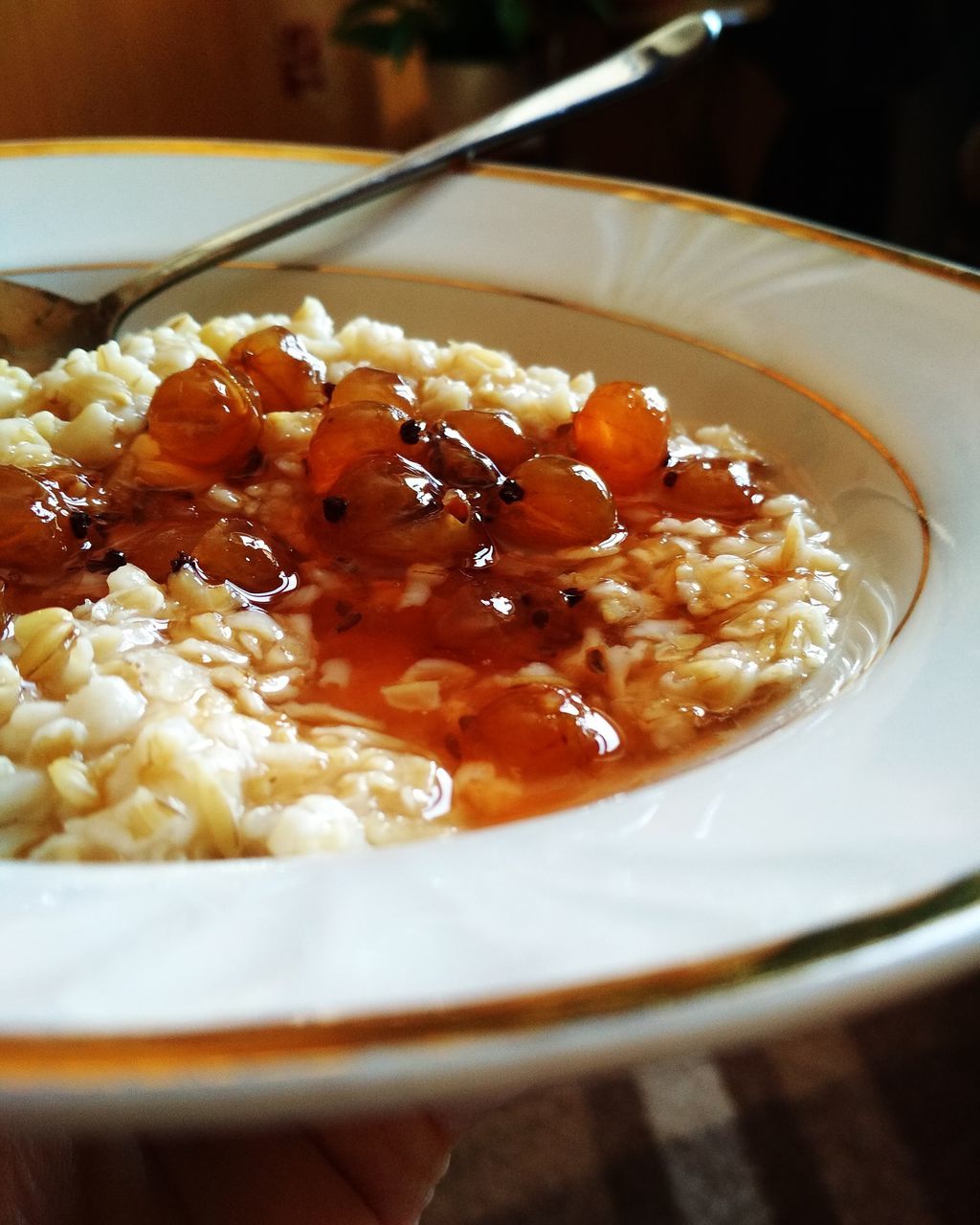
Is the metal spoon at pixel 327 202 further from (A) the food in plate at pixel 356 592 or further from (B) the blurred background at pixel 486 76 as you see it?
(B) the blurred background at pixel 486 76

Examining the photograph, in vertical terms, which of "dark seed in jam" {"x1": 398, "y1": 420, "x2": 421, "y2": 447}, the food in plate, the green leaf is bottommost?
the food in plate

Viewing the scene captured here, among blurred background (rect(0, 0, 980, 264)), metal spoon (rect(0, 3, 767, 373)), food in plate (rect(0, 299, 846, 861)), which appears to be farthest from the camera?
blurred background (rect(0, 0, 980, 264))

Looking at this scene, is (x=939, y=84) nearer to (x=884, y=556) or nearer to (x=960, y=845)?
(x=884, y=556)

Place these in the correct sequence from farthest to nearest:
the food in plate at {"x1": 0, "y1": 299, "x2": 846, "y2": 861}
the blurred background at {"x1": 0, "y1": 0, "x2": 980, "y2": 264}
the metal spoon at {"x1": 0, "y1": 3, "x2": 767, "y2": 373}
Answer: the blurred background at {"x1": 0, "y1": 0, "x2": 980, "y2": 264} < the metal spoon at {"x1": 0, "y1": 3, "x2": 767, "y2": 373} < the food in plate at {"x1": 0, "y1": 299, "x2": 846, "y2": 861}

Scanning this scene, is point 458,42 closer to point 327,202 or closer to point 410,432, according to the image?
point 327,202

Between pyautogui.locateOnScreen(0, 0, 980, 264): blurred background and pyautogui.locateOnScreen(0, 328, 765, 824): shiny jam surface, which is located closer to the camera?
pyautogui.locateOnScreen(0, 328, 765, 824): shiny jam surface

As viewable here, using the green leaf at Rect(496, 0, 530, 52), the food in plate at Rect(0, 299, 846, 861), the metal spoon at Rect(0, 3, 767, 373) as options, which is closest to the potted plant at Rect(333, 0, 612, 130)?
the green leaf at Rect(496, 0, 530, 52)

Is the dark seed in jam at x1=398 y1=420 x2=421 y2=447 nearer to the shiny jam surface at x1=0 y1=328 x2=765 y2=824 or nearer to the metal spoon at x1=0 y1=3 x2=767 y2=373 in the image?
the shiny jam surface at x1=0 y1=328 x2=765 y2=824

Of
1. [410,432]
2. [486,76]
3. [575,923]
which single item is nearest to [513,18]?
[486,76]
